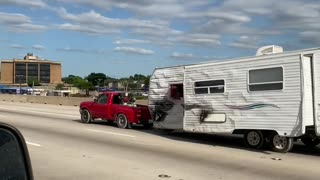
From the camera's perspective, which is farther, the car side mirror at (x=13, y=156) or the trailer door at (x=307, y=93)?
the trailer door at (x=307, y=93)

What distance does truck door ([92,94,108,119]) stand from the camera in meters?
22.8

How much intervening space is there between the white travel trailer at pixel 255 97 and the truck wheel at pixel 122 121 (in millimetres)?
3484

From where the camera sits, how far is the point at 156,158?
12719 millimetres

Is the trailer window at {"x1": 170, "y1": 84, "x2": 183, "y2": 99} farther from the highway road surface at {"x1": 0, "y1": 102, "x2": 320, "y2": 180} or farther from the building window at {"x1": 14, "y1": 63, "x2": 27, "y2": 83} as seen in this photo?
the building window at {"x1": 14, "y1": 63, "x2": 27, "y2": 83}

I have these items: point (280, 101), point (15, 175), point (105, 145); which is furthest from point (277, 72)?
point (15, 175)

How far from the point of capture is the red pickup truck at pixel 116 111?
70.3 feet

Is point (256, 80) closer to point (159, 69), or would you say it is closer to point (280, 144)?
point (280, 144)

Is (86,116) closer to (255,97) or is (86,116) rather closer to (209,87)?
(209,87)

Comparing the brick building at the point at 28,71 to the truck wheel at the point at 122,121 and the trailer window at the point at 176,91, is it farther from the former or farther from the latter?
the trailer window at the point at 176,91

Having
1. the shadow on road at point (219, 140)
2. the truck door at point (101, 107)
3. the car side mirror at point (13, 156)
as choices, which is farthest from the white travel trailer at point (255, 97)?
the car side mirror at point (13, 156)

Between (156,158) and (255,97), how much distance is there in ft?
13.5

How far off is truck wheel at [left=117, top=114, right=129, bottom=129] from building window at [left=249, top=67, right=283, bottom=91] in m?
7.90

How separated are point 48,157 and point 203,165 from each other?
401cm

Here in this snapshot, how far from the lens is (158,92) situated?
1925cm
